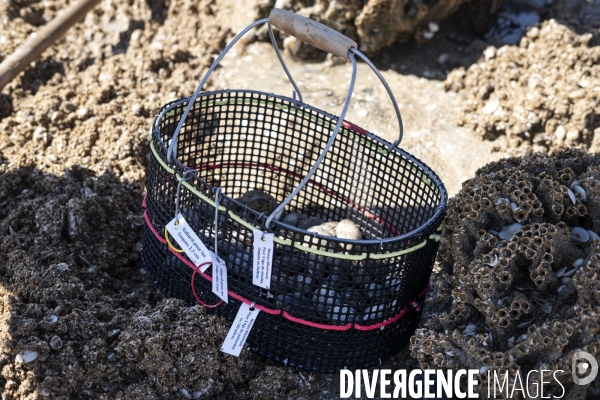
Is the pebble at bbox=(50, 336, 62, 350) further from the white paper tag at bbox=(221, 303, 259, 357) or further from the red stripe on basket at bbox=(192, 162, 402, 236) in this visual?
the red stripe on basket at bbox=(192, 162, 402, 236)

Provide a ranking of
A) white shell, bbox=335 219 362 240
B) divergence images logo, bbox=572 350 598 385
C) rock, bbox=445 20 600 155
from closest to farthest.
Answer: divergence images logo, bbox=572 350 598 385, white shell, bbox=335 219 362 240, rock, bbox=445 20 600 155

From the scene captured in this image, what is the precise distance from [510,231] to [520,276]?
164mm

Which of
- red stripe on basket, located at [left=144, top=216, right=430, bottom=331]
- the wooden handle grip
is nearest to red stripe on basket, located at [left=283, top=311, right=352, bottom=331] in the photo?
red stripe on basket, located at [left=144, top=216, right=430, bottom=331]

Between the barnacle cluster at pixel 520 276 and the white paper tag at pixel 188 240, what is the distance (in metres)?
0.85

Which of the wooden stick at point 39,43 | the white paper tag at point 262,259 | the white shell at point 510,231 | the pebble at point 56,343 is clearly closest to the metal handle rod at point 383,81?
the white shell at point 510,231

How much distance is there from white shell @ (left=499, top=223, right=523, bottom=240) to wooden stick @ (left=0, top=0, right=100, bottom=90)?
109 inches

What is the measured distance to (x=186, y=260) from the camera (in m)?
2.81

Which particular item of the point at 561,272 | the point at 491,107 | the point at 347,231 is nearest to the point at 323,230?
the point at 347,231

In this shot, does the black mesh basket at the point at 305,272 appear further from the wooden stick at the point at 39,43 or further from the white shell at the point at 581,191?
the wooden stick at the point at 39,43

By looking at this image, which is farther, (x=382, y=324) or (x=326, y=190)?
(x=326, y=190)

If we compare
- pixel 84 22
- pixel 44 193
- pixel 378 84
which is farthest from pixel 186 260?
pixel 84 22

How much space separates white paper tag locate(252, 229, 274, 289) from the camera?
244cm

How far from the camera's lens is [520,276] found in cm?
249

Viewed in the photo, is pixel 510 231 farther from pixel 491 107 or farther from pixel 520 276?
pixel 491 107
